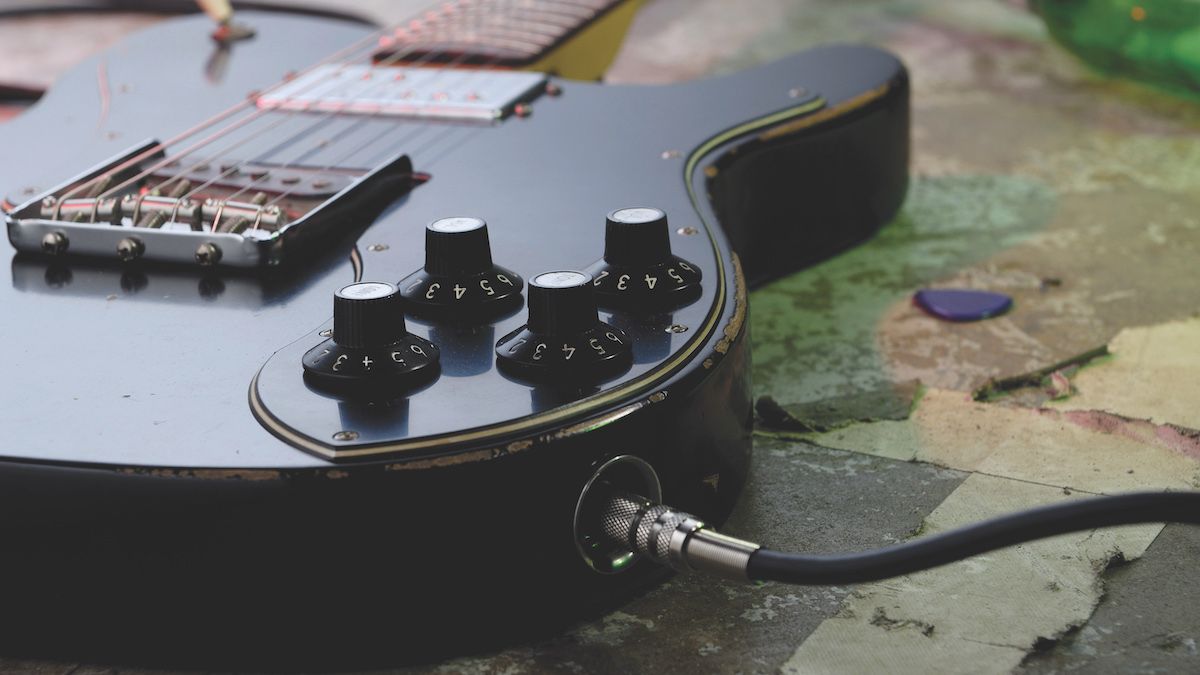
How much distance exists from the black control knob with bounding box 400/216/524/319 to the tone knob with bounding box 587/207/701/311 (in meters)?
0.07

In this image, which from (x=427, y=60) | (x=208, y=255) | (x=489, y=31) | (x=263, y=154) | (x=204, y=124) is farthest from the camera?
(x=489, y=31)

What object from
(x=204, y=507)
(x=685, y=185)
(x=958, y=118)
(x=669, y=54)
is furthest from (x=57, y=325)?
(x=669, y=54)

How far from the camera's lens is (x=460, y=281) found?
37.8 inches

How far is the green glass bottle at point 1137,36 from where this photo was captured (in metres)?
2.22

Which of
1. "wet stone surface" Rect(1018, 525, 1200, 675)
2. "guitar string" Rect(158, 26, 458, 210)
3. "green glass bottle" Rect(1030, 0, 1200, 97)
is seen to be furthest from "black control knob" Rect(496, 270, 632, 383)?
"green glass bottle" Rect(1030, 0, 1200, 97)

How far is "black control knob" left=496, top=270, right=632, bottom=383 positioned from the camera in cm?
86

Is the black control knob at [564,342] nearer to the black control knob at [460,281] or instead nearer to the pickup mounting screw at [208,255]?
the black control knob at [460,281]

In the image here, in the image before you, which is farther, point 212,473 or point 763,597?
point 763,597

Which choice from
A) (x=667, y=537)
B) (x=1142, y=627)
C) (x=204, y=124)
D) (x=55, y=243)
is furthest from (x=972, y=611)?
(x=204, y=124)

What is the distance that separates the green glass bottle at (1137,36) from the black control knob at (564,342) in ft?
5.57

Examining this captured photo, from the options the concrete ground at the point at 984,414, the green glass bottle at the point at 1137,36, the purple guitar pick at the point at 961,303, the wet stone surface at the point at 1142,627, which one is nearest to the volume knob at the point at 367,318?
the concrete ground at the point at 984,414

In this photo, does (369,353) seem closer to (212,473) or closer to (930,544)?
(212,473)

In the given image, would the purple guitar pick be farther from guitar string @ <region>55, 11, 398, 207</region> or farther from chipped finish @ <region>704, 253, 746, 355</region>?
guitar string @ <region>55, 11, 398, 207</region>

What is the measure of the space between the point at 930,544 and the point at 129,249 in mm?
700
